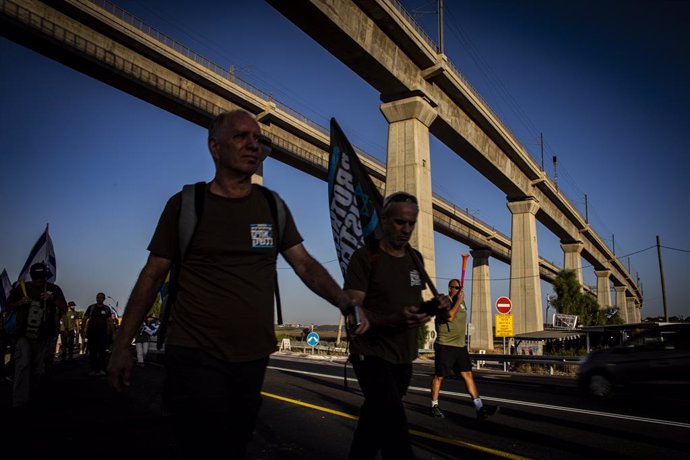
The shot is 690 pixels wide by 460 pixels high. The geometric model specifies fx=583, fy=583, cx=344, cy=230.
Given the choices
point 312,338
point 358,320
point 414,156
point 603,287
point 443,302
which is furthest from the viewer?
point 603,287

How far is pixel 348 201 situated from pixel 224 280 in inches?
80.2

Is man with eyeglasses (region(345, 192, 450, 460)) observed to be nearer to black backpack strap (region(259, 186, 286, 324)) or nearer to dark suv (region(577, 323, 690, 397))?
black backpack strap (region(259, 186, 286, 324))

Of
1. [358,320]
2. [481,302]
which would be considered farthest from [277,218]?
[481,302]

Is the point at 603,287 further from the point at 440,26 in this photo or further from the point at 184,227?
the point at 184,227

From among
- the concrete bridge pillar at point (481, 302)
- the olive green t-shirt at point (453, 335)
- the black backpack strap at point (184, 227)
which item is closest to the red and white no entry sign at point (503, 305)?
the olive green t-shirt at point (453, 335)

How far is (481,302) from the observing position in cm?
6062

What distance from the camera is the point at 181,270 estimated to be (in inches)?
106

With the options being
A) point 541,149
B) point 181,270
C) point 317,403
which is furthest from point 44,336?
point 541,149

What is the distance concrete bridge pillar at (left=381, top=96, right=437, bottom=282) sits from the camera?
26281 millimetres

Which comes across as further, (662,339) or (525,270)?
(525,270)

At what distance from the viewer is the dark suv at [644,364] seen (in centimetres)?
996

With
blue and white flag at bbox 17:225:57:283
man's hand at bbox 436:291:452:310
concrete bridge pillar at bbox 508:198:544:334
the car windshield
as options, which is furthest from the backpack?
concrete bridge pillar at bbox 508:198:544:334

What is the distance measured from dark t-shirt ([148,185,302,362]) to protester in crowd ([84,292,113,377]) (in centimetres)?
1201

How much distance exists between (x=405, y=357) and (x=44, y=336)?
6015 millimetres
